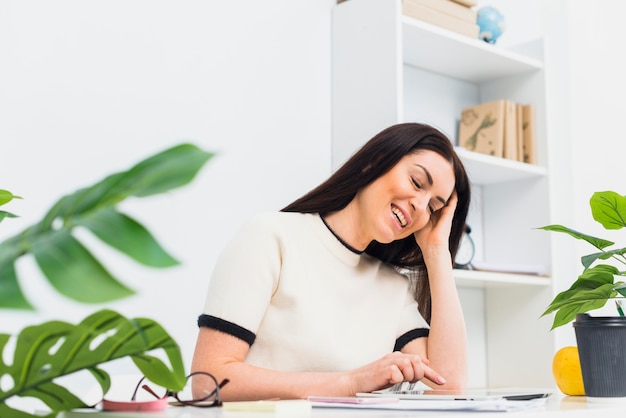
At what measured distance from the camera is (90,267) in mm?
571

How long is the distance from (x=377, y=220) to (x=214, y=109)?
2.66ft

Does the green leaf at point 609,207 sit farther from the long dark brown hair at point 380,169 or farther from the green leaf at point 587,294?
the long dark brown hair at point 380,169

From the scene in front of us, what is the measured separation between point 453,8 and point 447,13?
0.12ft

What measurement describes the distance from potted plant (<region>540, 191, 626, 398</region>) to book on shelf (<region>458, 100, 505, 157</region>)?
1.61 metres

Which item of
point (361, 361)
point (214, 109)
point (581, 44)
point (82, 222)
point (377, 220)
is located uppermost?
point (581, 44)

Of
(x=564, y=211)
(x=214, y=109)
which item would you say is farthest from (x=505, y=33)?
(x=214, y=109)

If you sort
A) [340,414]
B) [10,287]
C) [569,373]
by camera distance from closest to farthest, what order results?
[10,287] → [340,414] → [569,373]

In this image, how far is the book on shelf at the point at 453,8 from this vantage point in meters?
2.88

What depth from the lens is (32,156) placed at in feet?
7.07

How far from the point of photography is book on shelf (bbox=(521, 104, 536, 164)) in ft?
10.3

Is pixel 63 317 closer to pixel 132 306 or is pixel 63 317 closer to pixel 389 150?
pixel 132 306

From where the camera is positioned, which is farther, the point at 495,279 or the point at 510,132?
the point at 510,132

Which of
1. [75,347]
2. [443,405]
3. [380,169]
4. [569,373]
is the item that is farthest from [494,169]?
[75,347]

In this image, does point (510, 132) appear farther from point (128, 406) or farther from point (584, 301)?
point (128, 406)
